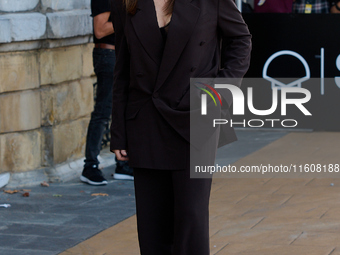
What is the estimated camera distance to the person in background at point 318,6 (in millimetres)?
9875

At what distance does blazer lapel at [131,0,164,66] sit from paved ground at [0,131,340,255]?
1751 millimetres

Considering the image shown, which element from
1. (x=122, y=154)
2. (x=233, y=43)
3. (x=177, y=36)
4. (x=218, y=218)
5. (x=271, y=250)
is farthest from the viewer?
(x=218, y=218)

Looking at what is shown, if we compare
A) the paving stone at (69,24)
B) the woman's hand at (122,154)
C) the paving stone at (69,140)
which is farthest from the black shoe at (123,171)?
the woman's hand at (122,154)

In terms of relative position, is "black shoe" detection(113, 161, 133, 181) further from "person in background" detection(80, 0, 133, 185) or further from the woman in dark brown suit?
the woman in dark brown suit

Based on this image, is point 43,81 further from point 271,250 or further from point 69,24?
point 271,250

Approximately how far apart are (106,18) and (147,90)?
10.1ft

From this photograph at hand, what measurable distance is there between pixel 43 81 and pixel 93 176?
3.49ft

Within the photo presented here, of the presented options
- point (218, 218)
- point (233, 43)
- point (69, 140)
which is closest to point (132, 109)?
point (233, 43)

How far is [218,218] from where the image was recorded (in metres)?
5.20

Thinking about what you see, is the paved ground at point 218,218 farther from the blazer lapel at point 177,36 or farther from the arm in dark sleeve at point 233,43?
the blazer lapel at point 177,36

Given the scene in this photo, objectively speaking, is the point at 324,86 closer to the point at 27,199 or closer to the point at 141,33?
the point at 27,199

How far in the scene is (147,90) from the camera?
3146 millimetres

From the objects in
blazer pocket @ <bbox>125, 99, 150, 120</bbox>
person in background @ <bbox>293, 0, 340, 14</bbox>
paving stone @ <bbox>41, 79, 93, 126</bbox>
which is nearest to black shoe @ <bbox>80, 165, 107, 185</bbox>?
paving stone @ <bbox>41, 79, 93, 126</bbox>

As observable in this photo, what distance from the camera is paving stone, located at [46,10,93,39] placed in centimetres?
643
